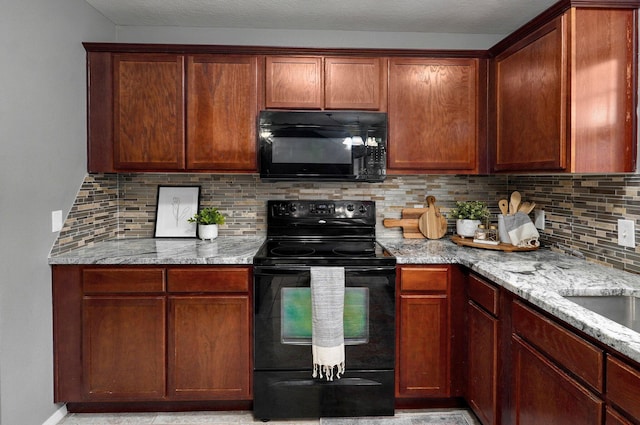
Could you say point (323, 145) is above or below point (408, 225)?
above

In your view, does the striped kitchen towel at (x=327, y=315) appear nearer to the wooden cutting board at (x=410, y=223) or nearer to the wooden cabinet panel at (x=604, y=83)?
the wooden cutting board at (x=410, y=223)

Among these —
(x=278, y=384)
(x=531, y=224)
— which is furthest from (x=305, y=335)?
(x=531, y=224)

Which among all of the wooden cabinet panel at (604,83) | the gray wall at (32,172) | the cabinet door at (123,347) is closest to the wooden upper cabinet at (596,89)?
the wooden cabinet panel at (604,83)

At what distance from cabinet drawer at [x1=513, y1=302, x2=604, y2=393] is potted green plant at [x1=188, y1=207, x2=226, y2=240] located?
6.08 feet

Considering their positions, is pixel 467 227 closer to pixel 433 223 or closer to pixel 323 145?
pixel 433 223

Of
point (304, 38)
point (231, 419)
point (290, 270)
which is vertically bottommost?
point (231, 419)

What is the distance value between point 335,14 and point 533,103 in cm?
130

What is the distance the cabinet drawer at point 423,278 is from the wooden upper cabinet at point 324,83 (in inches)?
40.9

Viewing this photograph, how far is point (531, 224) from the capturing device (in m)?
2.54

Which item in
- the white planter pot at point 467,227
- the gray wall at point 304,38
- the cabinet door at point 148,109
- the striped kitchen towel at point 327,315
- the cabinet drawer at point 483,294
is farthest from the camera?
the gray wall at point 304,38

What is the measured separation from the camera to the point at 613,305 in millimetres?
1702

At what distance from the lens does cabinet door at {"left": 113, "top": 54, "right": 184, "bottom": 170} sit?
8.66ft

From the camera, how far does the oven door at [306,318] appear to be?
2.32 meters

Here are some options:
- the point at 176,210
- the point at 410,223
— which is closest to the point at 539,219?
the point at 410,223
